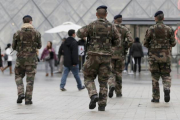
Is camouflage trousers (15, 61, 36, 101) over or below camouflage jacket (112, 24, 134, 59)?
below

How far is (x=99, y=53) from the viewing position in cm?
804

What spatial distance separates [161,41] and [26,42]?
2.62 meters

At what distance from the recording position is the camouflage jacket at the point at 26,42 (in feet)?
30.7

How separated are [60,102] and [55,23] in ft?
54.7

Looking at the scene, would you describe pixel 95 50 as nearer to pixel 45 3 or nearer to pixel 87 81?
pixel 87 81

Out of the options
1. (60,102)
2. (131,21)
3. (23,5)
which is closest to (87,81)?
(60,102)

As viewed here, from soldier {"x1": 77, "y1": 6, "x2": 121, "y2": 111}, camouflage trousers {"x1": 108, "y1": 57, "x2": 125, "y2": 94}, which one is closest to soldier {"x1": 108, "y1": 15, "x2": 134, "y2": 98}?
camouflage trousers {"x1": 108, "y1": 57, "x2": 125, "y2": 94}

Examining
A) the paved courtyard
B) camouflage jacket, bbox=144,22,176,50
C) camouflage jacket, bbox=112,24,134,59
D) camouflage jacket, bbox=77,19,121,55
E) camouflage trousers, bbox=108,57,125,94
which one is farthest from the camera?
camouflage trousers, bbox=108,57,125,94

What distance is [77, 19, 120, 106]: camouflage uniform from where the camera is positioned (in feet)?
26.3

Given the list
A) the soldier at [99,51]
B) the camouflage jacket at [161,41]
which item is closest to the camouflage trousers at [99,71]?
the soldier at [99,51]

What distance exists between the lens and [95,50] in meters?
8.05

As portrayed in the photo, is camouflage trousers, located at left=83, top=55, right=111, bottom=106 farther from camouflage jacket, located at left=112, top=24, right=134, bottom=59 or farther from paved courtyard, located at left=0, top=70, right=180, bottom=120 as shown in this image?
camouflage jacket, located at left=112, top=24, right=134, bottom=59

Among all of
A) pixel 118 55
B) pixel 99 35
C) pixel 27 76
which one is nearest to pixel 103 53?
pixel 99 35

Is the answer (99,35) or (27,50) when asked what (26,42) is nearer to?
(27,50)
